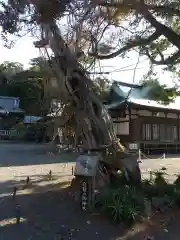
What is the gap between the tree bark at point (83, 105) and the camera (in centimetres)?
781

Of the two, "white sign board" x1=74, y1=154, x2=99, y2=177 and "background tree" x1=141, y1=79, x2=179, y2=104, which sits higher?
"background tree" x1=141, y1=79, x2=179, y2=104

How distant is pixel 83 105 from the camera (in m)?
7.96

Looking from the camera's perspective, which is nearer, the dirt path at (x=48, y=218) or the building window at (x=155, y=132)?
the dirt path at (x=48, y=218)

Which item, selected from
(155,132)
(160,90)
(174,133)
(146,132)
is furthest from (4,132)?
(160,90)

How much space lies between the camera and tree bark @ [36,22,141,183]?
7.81 m

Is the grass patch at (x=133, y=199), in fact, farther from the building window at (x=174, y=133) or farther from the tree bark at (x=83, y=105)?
the building window at (x=174, y=133)

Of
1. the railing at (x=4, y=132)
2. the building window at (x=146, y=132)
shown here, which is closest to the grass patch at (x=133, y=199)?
the building window at (x=146, y=132)

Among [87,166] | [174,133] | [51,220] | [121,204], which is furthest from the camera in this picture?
[174,133]

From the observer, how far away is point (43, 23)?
24.8 feet

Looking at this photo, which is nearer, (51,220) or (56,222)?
(56,222)

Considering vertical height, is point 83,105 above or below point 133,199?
above

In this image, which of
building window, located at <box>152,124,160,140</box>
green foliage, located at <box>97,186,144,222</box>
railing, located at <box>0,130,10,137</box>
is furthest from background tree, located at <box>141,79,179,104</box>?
railing, located at <box>0,130,10,137</box>

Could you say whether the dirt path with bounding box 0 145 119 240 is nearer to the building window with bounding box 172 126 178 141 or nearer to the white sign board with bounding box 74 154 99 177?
the white sign board with bounding box 74 154 99 177

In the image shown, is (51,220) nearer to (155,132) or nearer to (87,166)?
(87,166)
